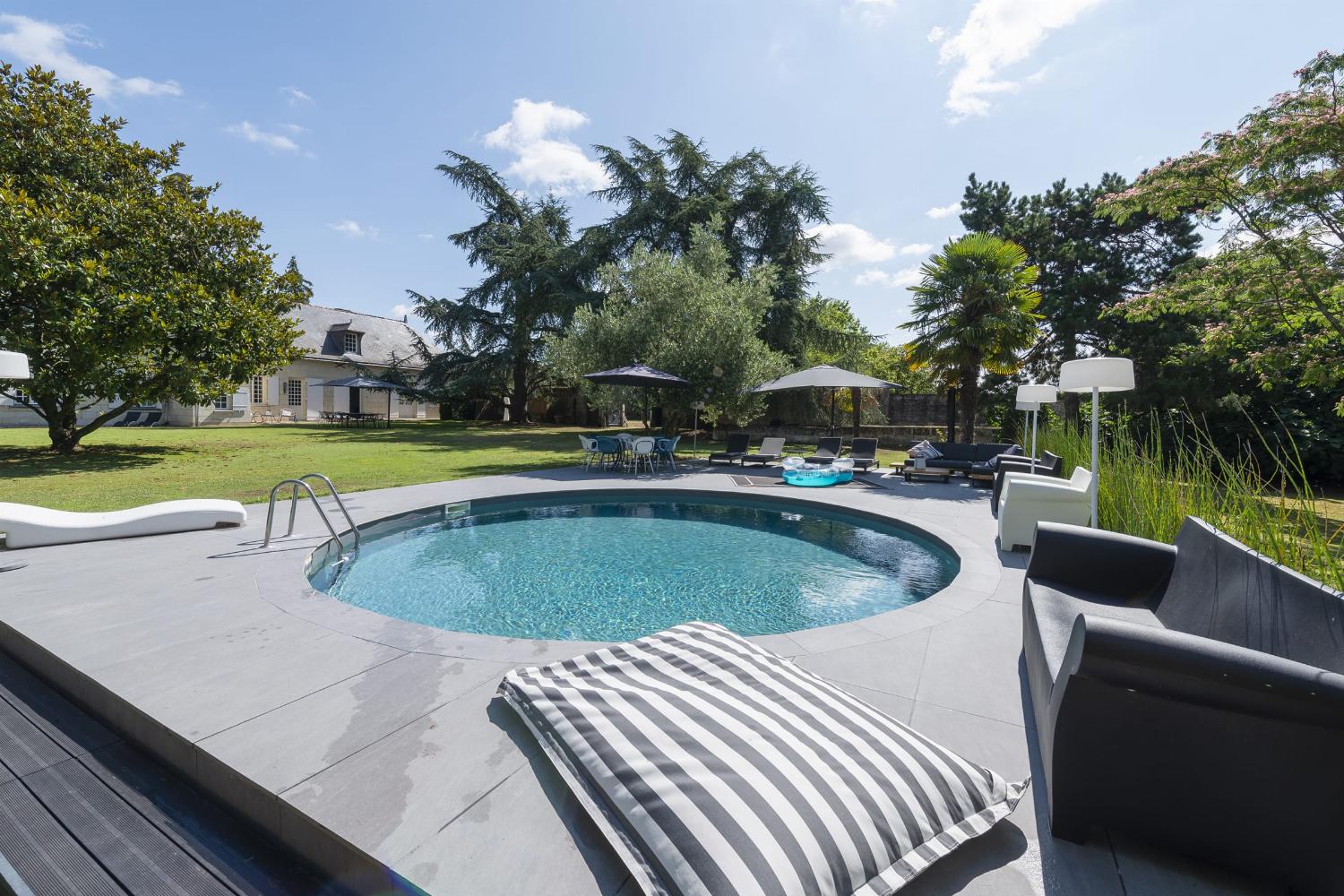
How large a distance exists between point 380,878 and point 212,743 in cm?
115

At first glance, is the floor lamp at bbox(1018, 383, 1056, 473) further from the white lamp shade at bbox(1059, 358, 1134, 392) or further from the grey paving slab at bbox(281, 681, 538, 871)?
the grey paving slab at bbox(281, 681, 538, 871)

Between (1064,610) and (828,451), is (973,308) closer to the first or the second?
(828,451)

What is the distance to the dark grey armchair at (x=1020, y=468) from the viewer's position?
7718mm

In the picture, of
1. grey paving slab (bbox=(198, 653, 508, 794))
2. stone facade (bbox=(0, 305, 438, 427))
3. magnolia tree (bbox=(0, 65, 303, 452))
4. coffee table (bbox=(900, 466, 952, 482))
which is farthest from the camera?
stone facade (bbox=(0, 305, 438, 427))

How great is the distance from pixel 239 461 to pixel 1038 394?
16509 millimetres

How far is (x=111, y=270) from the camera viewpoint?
11305mm

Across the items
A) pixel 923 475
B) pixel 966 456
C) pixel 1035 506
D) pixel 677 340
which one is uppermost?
pixel 677 340

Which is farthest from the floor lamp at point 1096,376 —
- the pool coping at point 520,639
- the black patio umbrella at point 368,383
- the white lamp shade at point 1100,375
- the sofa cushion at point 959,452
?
the black patio umbrella at point 368,383

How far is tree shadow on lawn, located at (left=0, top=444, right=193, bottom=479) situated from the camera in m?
11.1

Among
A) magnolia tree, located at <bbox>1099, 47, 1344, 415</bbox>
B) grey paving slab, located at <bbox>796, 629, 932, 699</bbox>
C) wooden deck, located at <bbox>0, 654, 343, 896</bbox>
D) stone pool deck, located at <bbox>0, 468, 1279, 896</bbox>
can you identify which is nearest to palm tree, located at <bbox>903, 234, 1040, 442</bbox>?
magnolia tree, located at <bbox>1099, 47, 1344, 415</bbox>

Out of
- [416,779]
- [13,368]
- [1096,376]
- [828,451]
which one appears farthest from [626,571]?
[828,451]

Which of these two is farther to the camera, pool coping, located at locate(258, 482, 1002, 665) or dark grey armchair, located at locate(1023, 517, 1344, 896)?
pool coping, located at locate(258, 482, 1002, 665)

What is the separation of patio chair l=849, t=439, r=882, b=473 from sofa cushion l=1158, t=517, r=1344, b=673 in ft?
31.1

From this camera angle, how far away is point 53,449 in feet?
45.1
